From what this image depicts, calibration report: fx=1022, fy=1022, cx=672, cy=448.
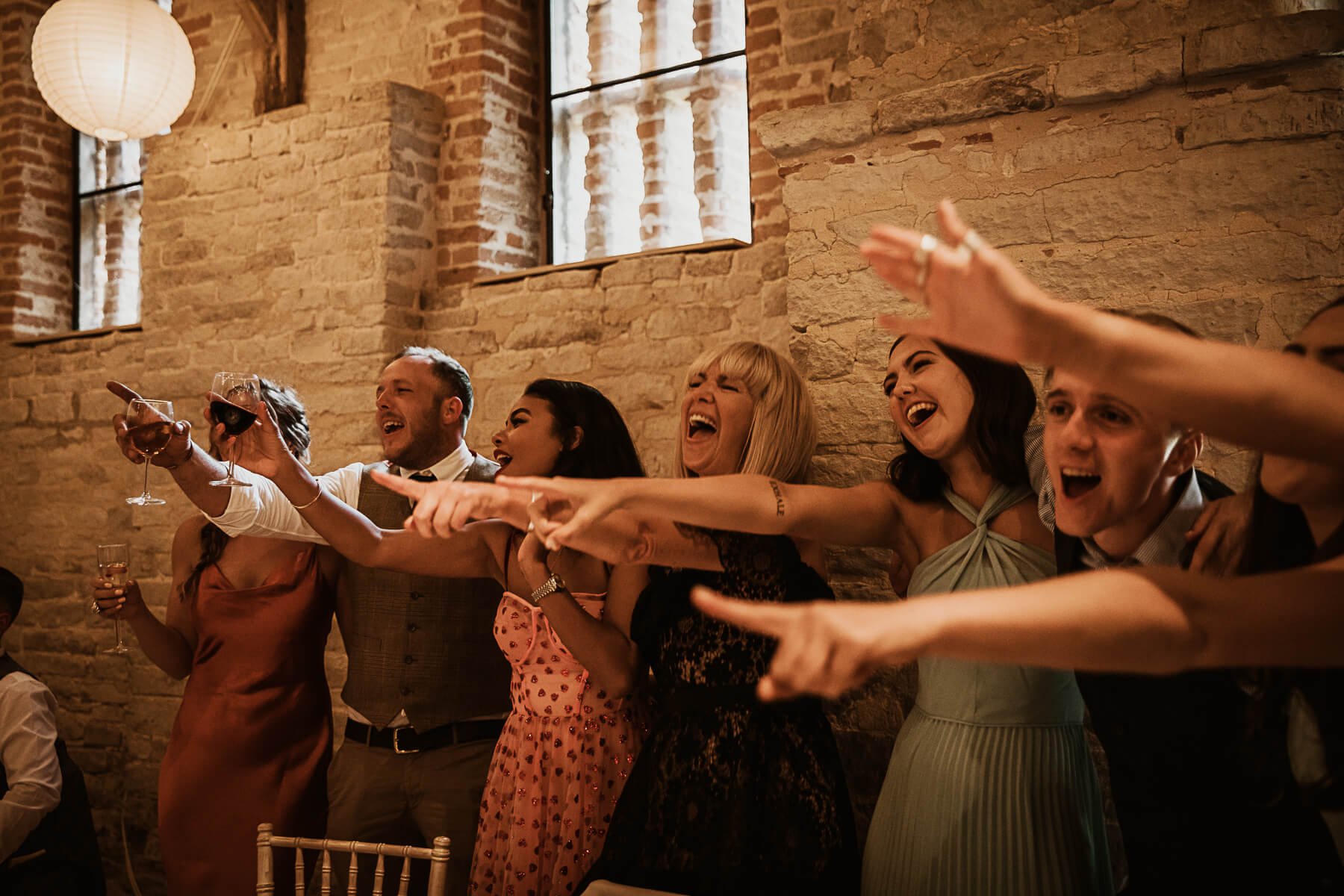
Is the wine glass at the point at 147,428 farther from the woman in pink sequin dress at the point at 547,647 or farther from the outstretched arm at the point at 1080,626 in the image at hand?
the outstretched arm at the point at 1080,626

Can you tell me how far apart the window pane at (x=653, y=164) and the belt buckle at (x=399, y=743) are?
217 cm

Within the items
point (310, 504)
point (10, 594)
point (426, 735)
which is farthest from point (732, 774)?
point (10, 594)

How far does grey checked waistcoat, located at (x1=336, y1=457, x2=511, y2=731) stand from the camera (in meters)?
2.79

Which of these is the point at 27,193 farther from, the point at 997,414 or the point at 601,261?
the point at 997,414

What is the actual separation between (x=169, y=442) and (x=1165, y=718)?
220cm

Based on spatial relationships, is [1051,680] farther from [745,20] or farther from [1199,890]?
[745,20]

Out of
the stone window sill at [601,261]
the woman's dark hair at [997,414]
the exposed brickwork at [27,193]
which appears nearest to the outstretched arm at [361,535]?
the woman's dark hair at [997,414]

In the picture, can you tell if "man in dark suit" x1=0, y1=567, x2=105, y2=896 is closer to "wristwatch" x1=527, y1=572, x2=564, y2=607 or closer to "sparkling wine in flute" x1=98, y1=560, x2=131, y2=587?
"sparkling wine in flute" x1=98, y1=560, x2=131, y2=587

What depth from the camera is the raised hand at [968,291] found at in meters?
0.91

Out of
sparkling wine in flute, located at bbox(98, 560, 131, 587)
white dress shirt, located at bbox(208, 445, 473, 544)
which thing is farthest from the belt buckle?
sparkling wine in flute, located at bbox(98, 560, 131, 587)

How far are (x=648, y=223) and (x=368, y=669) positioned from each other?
86.5 inches

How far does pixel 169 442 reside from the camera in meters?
2.46

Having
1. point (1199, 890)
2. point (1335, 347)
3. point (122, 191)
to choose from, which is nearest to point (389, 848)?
point (1199, 890)

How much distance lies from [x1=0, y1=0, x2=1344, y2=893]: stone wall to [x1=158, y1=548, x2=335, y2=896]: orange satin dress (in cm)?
119
